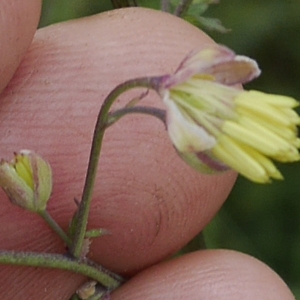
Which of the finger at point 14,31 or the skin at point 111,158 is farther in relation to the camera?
the skin at point 111,158

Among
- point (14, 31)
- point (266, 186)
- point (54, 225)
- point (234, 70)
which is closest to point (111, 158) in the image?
point (54, 225)

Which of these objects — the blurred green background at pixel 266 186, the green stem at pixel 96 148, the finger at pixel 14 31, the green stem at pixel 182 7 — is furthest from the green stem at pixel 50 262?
the blurred green background at pixel 266 186

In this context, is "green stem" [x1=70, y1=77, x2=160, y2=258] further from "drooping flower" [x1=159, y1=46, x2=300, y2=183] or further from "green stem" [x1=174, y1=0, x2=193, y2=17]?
"green stem" [x1=174, y1=0, x2=193, y2=17]

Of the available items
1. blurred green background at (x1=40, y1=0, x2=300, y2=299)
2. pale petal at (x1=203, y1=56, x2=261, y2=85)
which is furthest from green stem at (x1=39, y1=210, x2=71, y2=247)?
blurred green background at (x1=40, y1=0, x2=300, y2=299)

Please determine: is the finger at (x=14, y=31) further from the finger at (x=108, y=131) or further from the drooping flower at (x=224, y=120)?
the drooping flower at (x=224, y=120)

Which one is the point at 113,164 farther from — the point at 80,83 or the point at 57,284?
the point at 57,284

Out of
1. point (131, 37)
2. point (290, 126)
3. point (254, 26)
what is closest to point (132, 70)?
point (131, 37)
